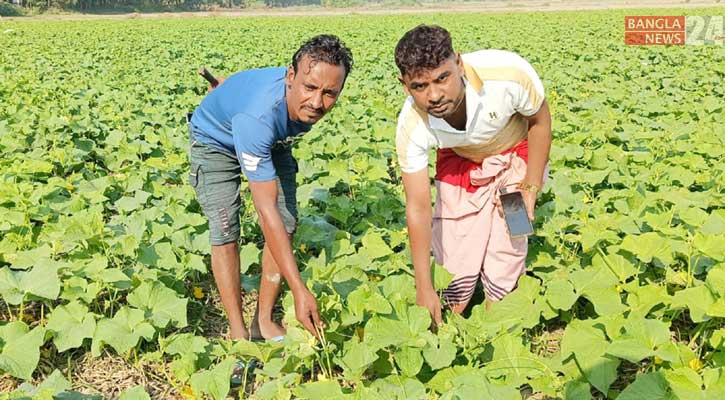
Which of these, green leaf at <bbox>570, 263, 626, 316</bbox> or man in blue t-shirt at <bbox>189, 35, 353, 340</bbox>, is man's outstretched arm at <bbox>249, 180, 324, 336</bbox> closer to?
man in blue t-shirt at <bbox>189, 35, 353, 340</bbox>

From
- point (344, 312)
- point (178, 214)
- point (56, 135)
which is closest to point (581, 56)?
point (56, 135)

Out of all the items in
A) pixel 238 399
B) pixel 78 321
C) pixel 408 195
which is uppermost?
pixel 408 195

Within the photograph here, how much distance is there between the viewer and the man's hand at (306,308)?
2389 millimetres

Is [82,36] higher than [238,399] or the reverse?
higher

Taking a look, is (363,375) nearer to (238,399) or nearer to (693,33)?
(238,399)

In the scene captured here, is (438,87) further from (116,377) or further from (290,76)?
(116,377)

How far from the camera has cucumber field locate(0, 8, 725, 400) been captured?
238 cm

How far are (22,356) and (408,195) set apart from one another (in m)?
1.60

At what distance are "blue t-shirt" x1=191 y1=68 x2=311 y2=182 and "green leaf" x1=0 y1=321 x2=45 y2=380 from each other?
A: 1.02m

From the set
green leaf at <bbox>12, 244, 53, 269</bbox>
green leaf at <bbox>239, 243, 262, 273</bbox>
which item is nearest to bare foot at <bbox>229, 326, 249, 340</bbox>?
green leaf at <bbox>239, 243, 262, 273</bbox>

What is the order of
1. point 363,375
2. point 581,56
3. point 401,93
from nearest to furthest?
point 363,375
point 401,93
point 581,56

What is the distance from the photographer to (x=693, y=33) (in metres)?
18.7

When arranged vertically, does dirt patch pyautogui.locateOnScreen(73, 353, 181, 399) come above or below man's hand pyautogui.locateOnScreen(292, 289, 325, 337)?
below

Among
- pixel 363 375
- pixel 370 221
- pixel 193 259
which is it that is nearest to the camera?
pixel 363 375
